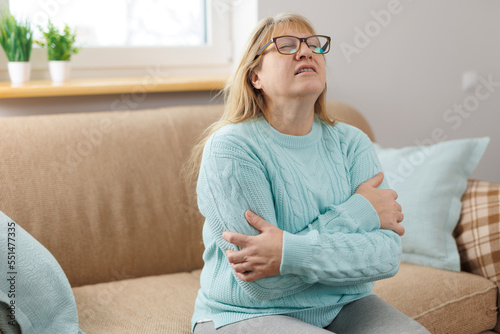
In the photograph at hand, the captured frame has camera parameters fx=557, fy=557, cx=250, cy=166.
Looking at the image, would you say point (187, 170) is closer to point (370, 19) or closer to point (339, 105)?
point (339, 105)

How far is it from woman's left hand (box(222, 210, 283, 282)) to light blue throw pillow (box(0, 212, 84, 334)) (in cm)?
47

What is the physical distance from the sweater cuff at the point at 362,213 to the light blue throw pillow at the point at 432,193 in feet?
2.26

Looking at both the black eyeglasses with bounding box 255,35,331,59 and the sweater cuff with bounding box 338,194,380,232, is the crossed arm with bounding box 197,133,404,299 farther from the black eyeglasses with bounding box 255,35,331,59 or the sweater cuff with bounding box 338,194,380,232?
the black eyeglasses with bounding box 255,35,331,59

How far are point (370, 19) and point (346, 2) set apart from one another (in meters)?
0.15

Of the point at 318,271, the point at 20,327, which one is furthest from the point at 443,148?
the point at 20,327

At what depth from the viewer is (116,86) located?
218 cm

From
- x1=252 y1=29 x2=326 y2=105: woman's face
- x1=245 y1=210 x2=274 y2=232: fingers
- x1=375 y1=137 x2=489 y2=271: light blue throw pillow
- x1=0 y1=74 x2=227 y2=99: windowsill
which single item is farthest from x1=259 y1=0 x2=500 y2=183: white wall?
x1=245 y1=210 x2=274 y2=232: fingers

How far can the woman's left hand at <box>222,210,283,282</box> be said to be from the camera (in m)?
1.19

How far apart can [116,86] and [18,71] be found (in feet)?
1.22

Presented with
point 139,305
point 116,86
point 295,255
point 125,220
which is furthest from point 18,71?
point 295,255

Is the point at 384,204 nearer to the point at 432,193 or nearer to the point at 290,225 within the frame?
the point at 290,225

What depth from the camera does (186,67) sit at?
260 centimetres

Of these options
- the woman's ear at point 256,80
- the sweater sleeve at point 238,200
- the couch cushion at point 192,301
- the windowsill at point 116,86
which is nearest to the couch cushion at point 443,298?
the couch cushion at point 192,301

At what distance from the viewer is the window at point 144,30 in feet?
7.62
